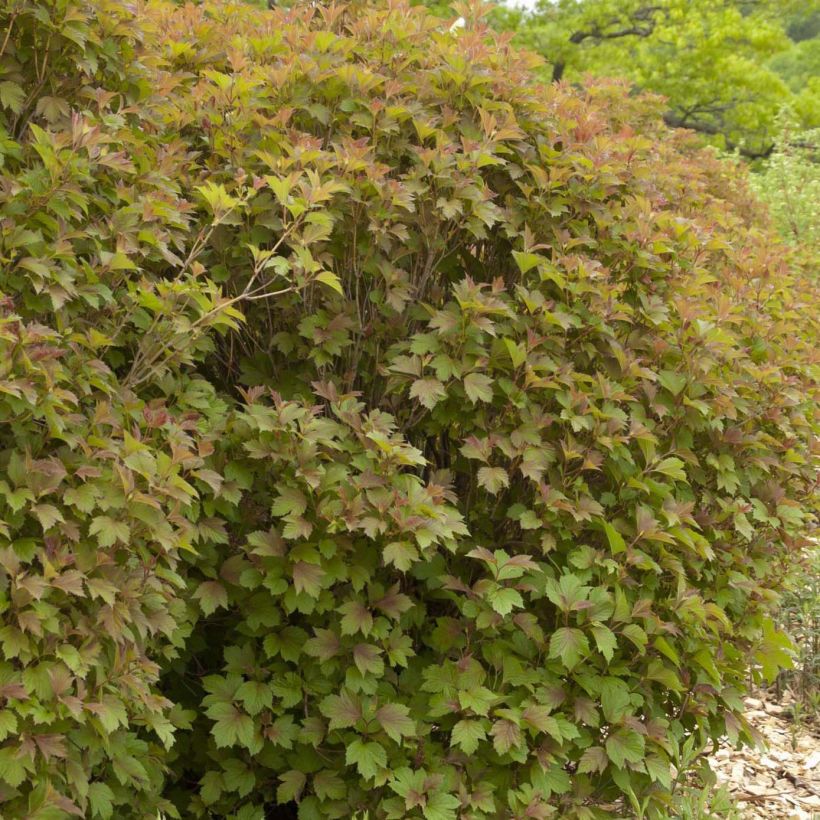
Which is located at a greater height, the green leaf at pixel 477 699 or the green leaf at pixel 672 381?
the green leaf at pixel 672 381

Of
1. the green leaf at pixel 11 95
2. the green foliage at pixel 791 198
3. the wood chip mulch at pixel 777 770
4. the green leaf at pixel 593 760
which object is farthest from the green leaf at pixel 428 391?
the green foliage at pixel 791 198

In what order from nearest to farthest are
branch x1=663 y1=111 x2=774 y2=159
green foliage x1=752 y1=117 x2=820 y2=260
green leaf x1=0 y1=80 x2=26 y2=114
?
green leaf x1=0 y1=80 x2=26 y2=114 → green foliage x1=752 y1=117 x2=820 y2=260 → branch x1=663 y1=111 x2=774 y2=159

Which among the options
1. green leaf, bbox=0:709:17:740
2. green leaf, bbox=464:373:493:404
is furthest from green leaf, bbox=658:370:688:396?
green leaf, bbox=0:709:17:740

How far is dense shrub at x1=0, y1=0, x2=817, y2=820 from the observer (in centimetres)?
214

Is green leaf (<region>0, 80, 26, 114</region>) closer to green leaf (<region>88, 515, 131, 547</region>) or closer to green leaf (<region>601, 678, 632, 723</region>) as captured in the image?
green leaf (<region>88, 515, 131, 547</region>)

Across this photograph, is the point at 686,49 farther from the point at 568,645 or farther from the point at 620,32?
the point at 568,645

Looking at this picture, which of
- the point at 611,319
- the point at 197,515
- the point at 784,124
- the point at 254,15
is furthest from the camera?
the point at 784,124

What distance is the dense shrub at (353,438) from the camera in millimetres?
2139

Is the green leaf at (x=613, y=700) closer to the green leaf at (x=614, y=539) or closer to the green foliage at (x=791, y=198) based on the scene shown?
the green leaf at (x=614, y=539)

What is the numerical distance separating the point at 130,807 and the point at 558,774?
1148 millimetres

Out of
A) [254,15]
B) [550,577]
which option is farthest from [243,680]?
[254,15]

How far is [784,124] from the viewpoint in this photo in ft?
36.7

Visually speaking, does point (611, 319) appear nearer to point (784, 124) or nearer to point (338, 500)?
point (338, 500)

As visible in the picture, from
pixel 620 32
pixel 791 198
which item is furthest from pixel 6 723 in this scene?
pixel 620 32
